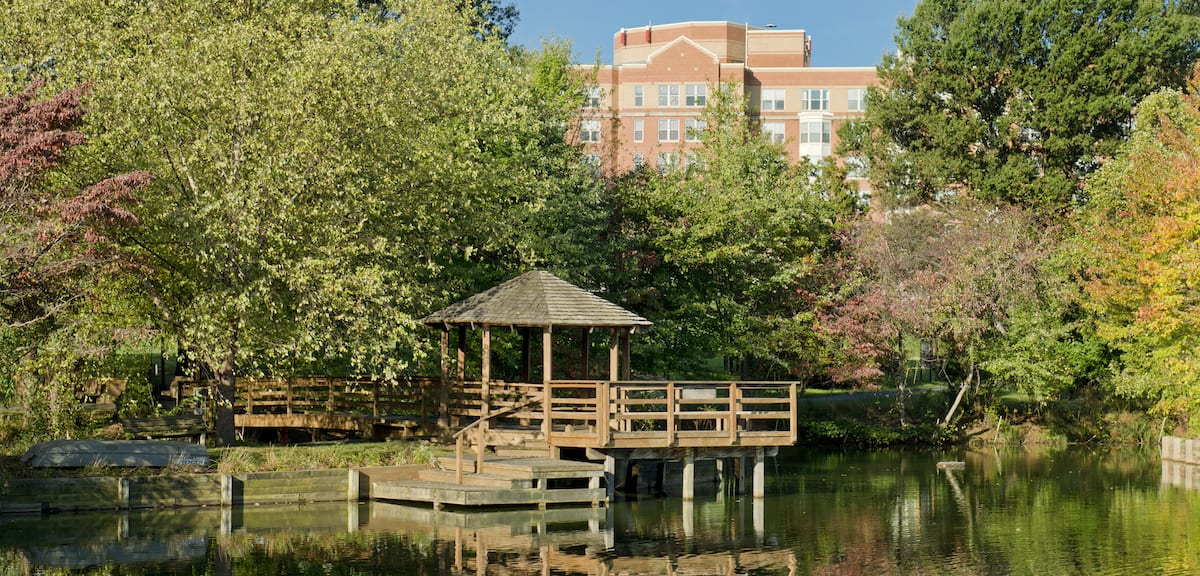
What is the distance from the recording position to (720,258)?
4372 cm

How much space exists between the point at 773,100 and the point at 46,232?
8205 centimetres

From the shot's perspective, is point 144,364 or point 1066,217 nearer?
point 144,364

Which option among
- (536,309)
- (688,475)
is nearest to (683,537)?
(688,475)

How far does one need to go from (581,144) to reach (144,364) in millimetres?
16136

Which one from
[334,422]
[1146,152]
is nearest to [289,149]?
[334,422]

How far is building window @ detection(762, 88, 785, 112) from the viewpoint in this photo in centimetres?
10312

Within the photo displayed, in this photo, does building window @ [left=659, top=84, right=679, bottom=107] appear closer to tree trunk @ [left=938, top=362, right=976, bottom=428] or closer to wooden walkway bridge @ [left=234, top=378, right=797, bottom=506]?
tree trunk @ [left=938, top=362, right=976, bottom=428]

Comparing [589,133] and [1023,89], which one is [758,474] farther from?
[589,133]

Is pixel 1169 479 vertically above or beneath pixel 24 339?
beneath

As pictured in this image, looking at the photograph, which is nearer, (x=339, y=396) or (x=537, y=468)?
(x=537, y=468)

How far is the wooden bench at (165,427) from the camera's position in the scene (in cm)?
3356

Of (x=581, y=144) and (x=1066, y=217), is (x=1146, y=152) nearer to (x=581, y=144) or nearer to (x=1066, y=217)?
(x=1066, y=217)

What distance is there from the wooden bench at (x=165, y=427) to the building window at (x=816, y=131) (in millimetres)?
69227

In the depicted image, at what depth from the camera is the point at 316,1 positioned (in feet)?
114
